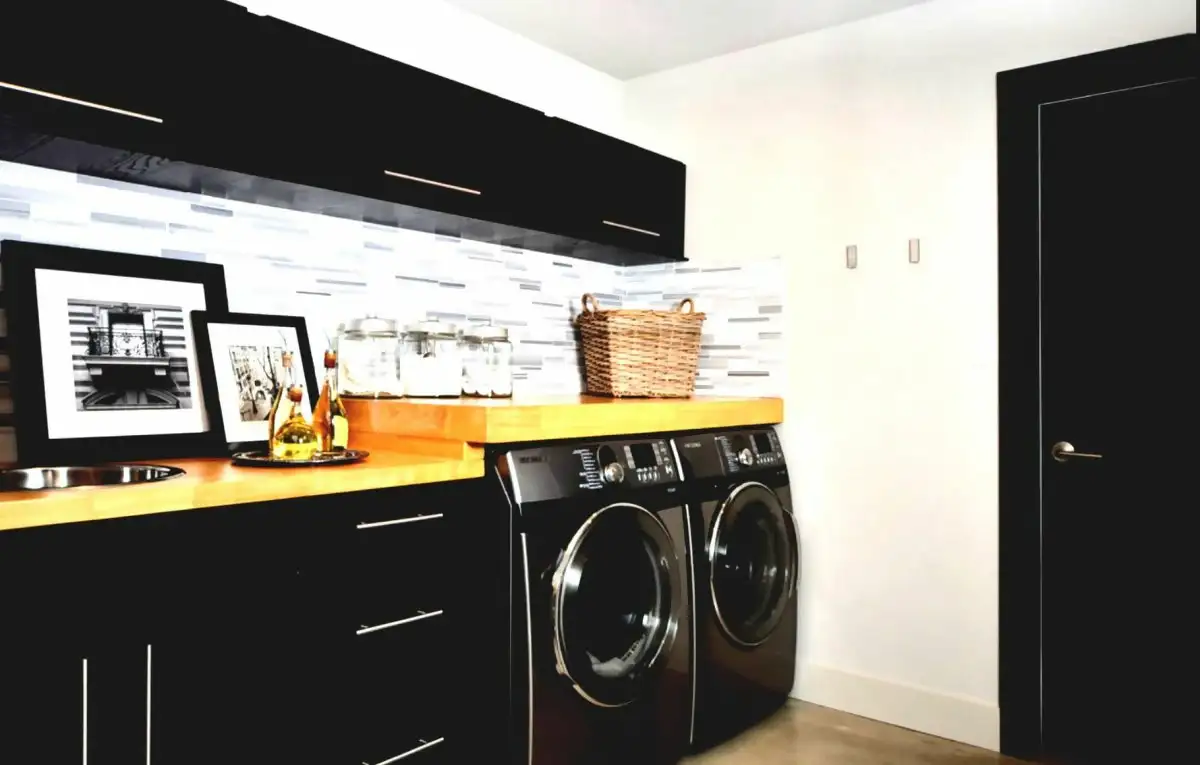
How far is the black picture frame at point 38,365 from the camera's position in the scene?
180 cm

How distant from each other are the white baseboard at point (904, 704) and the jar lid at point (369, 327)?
1789mm

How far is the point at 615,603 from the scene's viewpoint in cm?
220

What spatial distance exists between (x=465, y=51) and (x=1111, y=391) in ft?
7.24

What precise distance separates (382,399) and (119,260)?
71 cm

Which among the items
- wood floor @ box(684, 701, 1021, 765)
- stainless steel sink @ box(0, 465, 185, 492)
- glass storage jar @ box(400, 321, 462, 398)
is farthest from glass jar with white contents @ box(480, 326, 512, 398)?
wood floor @ box(684, 701, 1021, 765)

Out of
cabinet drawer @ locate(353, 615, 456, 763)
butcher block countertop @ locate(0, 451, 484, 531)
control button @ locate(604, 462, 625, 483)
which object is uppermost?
butcher block countertop @ locate(0, 451, 484, 531)

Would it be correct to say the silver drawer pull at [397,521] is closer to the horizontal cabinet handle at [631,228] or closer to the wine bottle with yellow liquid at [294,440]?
the wine bottle with yellow liquid at [294,440]

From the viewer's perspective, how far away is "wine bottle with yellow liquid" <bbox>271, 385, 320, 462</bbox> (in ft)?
6.11

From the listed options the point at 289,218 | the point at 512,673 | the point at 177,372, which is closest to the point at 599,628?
the point at 512,673

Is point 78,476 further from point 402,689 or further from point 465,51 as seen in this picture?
point 465,51

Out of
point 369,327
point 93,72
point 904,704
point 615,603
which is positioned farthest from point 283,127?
point 904,704

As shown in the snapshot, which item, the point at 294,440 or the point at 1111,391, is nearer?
the point at 294,440

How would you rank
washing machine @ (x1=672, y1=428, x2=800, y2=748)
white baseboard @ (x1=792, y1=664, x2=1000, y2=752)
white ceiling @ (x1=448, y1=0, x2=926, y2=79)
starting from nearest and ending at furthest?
1. washing machine @ (x1=672, y1=428, x2=800, y2=748)
2. white baseboard @ (x1=792, y1=664, x2=1000, y2=752)
3. white ceiling @ (x1=448, y1=0, x2=926, y2=79)

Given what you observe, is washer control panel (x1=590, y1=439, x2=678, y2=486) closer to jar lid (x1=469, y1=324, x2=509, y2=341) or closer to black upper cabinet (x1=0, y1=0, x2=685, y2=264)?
jar lid (x1=469, y1=324, x2=509, y2=341)
